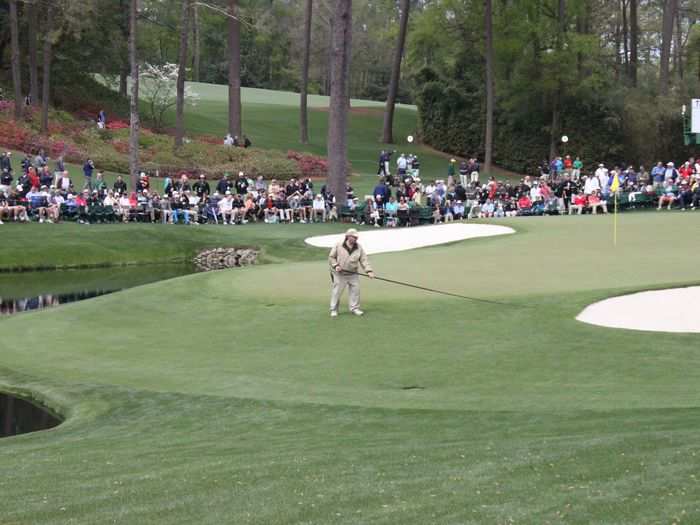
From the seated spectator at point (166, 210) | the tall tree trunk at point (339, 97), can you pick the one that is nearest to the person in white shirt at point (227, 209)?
the seated spectator at point (166, 210)

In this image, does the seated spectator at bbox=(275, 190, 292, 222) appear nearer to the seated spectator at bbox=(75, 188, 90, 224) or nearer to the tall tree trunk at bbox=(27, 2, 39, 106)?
the seated spectator at bbox=(75, 188, 90, 224)

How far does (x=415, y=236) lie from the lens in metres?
32.9

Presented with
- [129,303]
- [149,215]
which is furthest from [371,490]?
[149,215]

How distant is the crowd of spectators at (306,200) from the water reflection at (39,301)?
9.17 m

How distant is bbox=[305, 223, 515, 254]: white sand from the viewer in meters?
31.3

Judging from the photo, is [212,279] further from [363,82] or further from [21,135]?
[363,82]

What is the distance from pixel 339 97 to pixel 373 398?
30.6 metres

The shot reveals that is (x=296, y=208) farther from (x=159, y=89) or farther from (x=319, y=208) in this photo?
(x=159, y=89)

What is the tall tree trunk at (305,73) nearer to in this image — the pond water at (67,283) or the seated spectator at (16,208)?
the seated spectator at (16,208)

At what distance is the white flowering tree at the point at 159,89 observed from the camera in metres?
69.2

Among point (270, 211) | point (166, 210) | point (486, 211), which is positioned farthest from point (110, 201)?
point (486, 211)

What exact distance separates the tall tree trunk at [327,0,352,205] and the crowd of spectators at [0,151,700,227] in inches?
30.7

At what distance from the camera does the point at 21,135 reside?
52.5 metres

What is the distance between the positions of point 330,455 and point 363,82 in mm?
109677
